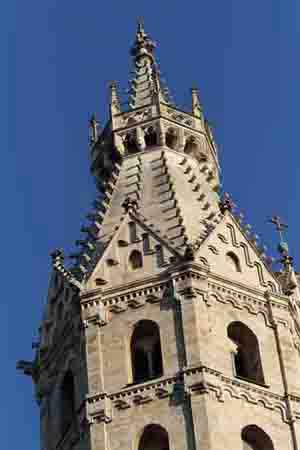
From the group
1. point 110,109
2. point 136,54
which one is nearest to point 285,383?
point 110,109

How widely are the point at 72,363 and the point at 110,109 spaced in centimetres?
973

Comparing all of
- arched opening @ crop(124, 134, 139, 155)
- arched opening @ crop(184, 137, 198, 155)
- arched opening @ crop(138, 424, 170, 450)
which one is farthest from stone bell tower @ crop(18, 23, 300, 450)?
arched opening @ crop(184, 137, 198, 155)

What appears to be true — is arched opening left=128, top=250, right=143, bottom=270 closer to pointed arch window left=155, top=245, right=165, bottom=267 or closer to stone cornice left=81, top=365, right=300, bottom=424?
pointed arch window left=155, top=245, right=165, bottom=267

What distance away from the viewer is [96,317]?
120 ft

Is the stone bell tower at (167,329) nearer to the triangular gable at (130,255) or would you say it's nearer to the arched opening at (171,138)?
the triangular gable at (130,255)

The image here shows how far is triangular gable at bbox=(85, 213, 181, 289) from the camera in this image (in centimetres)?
3734

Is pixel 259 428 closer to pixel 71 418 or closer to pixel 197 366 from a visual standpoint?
pixel 197 366

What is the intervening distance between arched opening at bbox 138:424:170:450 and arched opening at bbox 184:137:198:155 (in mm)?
10738

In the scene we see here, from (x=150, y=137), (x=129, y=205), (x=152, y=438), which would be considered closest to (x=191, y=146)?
(x=150, y=137)

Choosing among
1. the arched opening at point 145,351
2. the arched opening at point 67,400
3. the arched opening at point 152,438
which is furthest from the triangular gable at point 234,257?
the arched opening at point 152,438

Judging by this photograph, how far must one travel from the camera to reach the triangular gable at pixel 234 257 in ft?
124

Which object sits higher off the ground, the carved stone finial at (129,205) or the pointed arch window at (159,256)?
the carved stone finial at (129,205)

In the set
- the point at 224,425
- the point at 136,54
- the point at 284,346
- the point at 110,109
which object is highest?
the point at 136,54

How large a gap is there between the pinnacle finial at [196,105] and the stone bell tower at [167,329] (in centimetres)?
321
